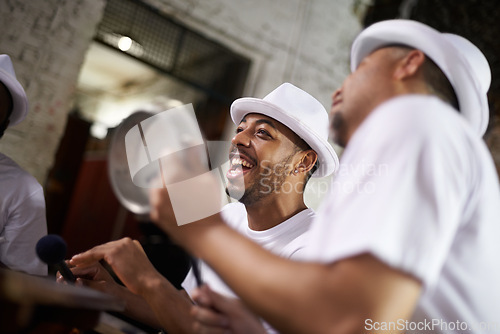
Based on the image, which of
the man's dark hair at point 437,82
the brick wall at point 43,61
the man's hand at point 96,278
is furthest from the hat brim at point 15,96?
the man's dark hair at point 437,82

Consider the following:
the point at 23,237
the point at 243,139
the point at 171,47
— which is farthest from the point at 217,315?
the point at 171,47

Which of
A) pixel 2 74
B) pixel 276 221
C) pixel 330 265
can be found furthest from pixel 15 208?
pixel 330 265

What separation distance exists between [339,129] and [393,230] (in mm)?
367

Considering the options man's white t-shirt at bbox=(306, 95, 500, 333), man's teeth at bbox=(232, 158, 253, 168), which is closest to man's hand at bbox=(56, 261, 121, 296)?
man's teeth at bbox=(232, 158, 253, 168)

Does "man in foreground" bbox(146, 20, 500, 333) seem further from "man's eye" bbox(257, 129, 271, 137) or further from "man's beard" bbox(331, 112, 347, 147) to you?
"man's eye" bbox(257, 129, 271, 137)

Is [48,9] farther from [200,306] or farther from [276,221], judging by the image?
[200,306]

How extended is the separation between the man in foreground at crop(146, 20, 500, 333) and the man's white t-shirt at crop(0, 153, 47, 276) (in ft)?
6.55

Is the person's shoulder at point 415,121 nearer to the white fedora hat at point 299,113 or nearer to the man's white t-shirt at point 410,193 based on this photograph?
the man's white t-shirt at point 410,193

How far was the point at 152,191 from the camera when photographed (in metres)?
0.87

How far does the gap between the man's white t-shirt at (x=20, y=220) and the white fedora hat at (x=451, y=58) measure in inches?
91.5

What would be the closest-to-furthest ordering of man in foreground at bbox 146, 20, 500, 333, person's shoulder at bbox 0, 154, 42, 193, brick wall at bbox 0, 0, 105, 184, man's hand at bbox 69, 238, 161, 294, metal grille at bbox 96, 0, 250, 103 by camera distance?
man in foreground at bbox 146, 20, 500, 333 → man's hand at bbox 69, 238, 161, 294 → person's shoulder at bbox 0, 154, 42, 193 → brick wall at bbox 0, 0, 105, 184 → metal grille at bbox 96, 0, 250, 103

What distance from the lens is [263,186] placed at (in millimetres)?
2209

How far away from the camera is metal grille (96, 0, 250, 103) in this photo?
390cm

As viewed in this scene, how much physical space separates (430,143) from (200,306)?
62cm
